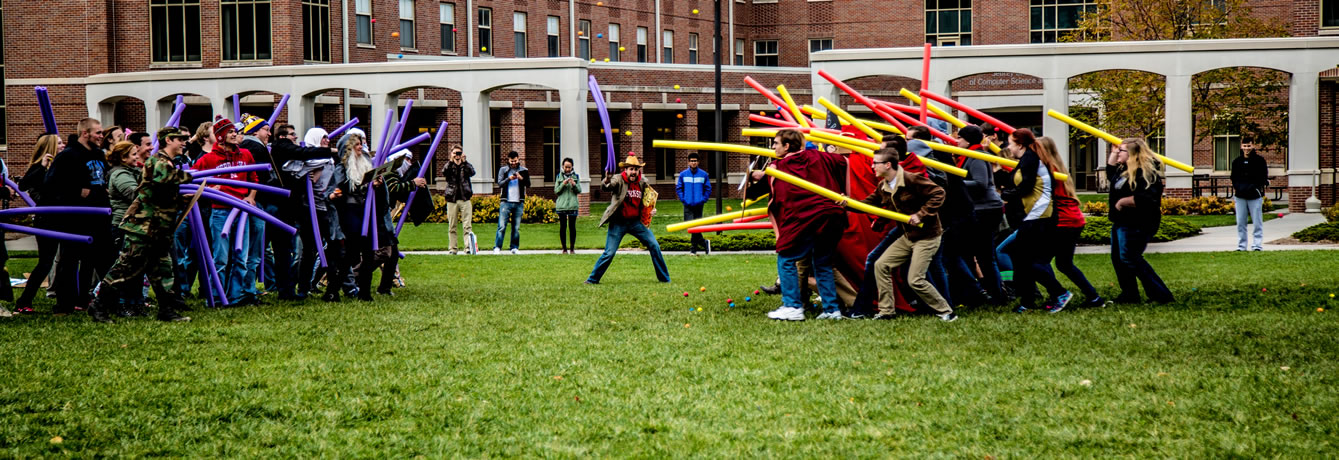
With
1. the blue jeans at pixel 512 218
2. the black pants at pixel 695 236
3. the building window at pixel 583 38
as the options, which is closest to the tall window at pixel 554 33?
the building window at pixel 583 38

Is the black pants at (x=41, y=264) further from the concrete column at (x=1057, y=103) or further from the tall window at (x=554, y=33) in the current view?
the tall window at (x=554, y=33)

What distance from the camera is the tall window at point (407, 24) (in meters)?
44.2

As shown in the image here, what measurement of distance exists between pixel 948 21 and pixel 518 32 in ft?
58.1

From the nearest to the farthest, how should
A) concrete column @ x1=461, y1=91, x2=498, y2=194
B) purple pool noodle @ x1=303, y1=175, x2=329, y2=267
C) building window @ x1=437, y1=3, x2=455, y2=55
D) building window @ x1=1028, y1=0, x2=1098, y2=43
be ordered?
purple pool noodle @ x1=303, y1=175, x2=329, y2=267
concrete column @ x1=461, y1=91, x2=498, y2=194
building window @ x1=437, y1=3, x2=455, y2=55
building window @ x1=1028, y1=0, x2=1098, y2=43

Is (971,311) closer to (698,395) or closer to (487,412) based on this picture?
(698,395)

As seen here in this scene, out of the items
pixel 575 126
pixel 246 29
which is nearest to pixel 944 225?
pixel 575 126

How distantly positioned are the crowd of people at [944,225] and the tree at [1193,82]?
2683 cm

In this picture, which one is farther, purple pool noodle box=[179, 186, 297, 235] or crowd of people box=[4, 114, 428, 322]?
purple pool noodle box=[179, 186, 297, 235]

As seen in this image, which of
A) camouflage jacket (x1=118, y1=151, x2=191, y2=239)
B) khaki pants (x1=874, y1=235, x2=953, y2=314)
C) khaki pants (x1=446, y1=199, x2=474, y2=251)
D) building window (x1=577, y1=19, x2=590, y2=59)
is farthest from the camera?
building window (x1=577, y1=19, x2=590, y2=59)

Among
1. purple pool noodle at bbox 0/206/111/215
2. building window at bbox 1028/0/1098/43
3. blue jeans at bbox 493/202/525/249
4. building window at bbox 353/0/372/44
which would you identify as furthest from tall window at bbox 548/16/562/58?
purple pool noodle at bbox 0/206/111/215

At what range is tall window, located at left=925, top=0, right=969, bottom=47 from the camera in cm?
5262

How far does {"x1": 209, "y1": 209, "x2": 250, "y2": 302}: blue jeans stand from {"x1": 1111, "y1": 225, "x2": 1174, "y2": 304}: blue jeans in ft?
25.1

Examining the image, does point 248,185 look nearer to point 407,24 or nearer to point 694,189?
point 694,189

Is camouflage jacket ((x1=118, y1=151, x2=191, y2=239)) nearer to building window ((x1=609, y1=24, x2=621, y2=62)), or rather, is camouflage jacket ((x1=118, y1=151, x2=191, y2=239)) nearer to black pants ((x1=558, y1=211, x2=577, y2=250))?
black pants ((x1=558, y1=211, x2=577, y2=250))
